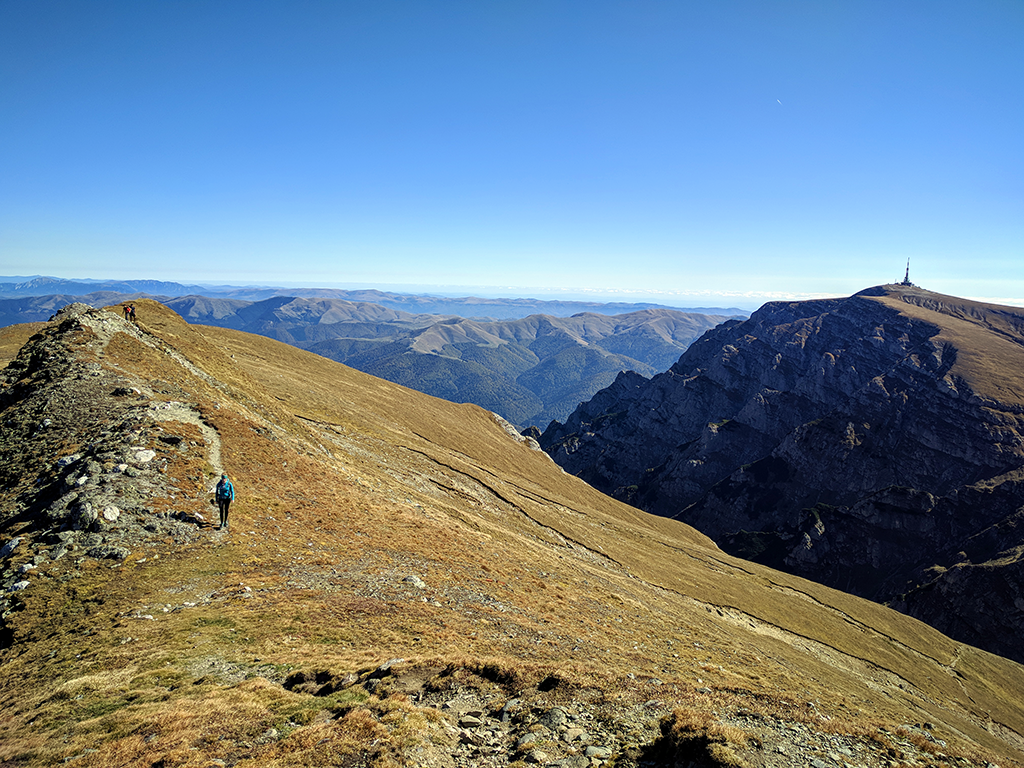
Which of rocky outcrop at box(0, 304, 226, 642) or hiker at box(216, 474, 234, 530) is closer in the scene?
rocky outcrop at box(0, 304, 226, 642)

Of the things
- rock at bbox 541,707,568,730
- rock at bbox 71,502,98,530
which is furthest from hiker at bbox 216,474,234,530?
rock at bbox 541,707,568,730

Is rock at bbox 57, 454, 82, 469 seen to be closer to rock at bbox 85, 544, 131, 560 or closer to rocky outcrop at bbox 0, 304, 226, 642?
rocky outcrop at bbox 0, 304, 226, 642

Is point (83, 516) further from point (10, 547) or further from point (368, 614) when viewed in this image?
Answer: point (368, 614)

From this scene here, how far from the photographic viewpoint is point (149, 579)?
20.3 meters

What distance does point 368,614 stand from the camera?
22.5m

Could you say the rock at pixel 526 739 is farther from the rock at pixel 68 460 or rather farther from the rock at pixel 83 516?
the rock at pixel 68 460

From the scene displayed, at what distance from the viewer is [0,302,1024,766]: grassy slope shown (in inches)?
561

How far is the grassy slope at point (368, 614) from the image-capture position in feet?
46.8

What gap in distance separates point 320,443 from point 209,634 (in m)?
27.0

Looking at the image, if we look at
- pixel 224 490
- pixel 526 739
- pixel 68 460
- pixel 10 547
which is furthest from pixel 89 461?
pixel 526 739

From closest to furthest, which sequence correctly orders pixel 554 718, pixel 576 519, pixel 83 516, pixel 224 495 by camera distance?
pixel 554 718 → pixel 83 516 → pixel 224 495 → pixel 576 519

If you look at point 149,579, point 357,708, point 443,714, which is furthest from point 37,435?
point 443,714

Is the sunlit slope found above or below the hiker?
below

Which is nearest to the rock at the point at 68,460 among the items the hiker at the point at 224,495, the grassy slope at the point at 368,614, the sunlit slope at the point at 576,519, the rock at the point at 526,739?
the grassy slope at the point at 368,614
